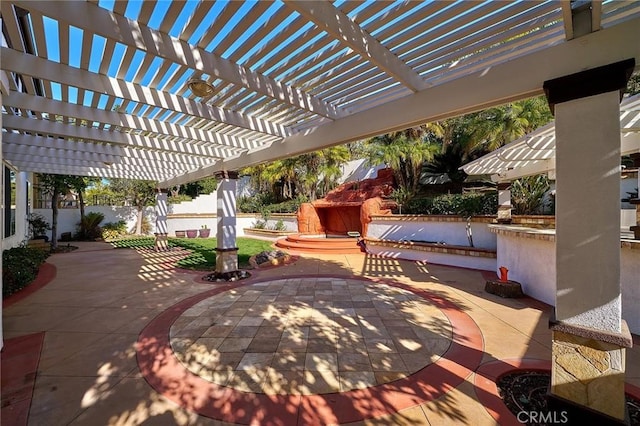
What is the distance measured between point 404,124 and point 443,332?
3.13 metres

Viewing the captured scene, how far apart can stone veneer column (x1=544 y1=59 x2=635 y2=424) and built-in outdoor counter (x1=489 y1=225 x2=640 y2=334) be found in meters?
2.71

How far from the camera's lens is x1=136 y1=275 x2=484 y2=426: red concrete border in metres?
2.39

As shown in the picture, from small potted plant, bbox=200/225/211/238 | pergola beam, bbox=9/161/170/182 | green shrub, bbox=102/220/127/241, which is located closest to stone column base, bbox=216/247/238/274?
pergola beam, bbox=9/161/170/182

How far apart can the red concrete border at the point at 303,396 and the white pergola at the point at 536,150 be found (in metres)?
3.29

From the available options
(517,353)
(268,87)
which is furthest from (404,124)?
(517,353)

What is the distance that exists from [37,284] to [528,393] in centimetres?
1021

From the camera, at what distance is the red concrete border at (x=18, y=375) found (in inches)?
95.8

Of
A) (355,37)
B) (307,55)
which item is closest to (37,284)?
(307,55)

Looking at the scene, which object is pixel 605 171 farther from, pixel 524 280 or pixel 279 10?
pixel 524 280

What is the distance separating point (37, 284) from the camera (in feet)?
22.1

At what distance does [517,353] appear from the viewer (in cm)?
335

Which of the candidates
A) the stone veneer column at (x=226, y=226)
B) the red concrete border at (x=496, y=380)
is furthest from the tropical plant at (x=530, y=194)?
the stone veneer column at (x=226, y=226)

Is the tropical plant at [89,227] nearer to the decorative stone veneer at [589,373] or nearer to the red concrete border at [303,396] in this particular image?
the red concrete border at [303,396]

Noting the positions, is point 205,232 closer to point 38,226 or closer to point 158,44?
point 38,226
